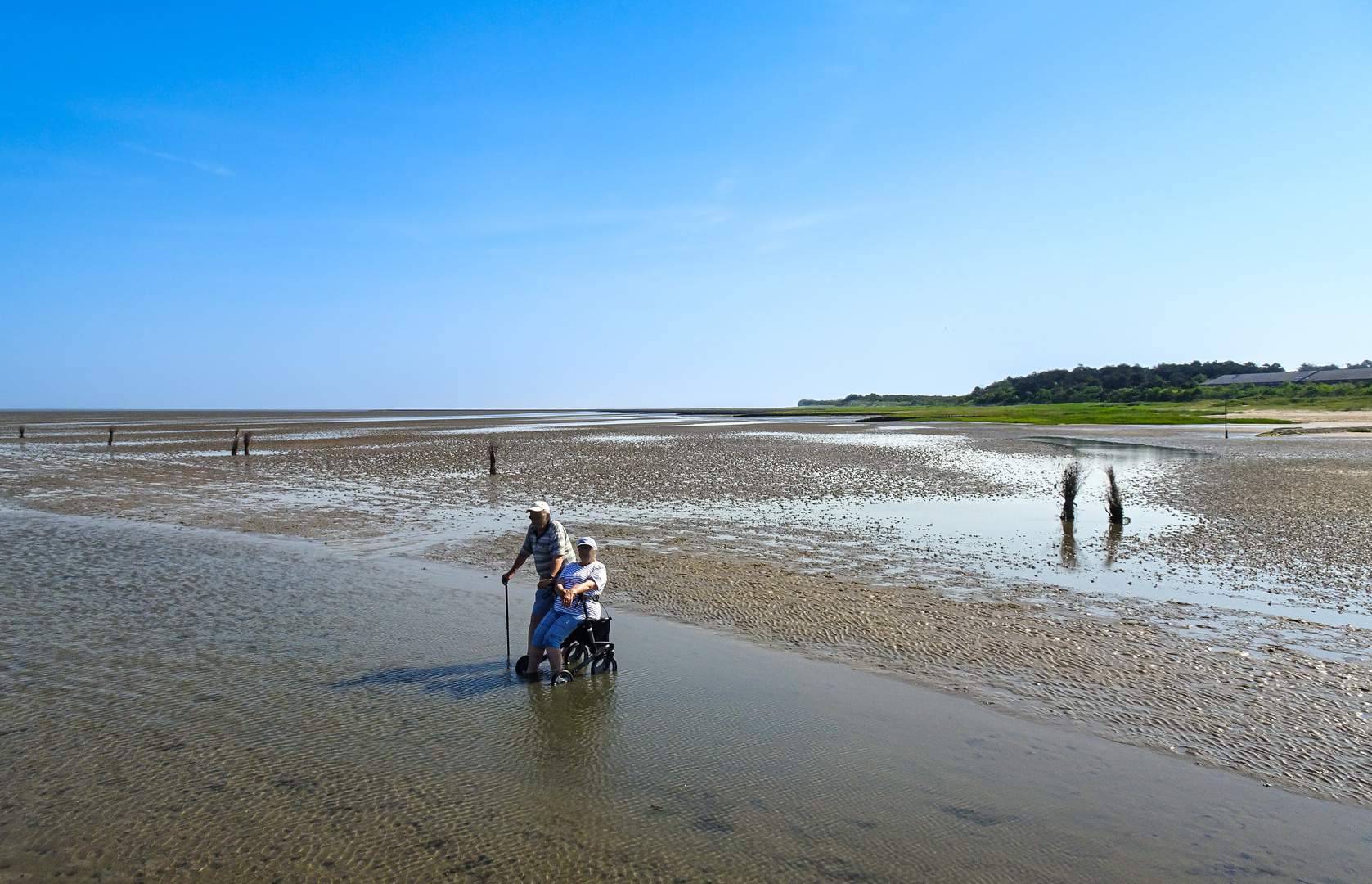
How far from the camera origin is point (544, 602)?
8.41m

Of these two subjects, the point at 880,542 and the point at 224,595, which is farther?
the point at 880,542

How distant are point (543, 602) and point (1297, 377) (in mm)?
151685

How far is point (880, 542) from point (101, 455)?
41788 mm

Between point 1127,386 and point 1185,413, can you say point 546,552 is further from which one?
point 1127,386

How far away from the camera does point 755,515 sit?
20.2 meters

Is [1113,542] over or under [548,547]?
under

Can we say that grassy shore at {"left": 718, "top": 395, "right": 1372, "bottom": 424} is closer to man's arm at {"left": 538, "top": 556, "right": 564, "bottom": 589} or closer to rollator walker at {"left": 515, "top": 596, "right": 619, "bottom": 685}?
rollator walker at {"left": 515, "top": 596, "right": 619, "bottom": 685}

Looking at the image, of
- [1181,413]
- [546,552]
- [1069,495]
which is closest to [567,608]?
[546,552]

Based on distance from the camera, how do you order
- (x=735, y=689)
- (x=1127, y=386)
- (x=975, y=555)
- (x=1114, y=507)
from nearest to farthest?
(x=735, y=689) < (x=975, y=555) < (x=1114, y=507) < (x=1127, y=386)

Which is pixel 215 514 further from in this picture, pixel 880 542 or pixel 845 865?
pixel 845 865

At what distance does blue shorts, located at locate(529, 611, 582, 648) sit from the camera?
8070mm

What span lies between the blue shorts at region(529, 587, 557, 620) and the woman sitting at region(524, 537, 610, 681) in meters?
0.05

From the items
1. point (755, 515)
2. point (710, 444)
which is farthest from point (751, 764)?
point (710, 444)

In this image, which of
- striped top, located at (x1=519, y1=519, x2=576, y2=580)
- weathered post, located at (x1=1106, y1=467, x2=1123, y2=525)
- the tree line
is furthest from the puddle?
the tree line
